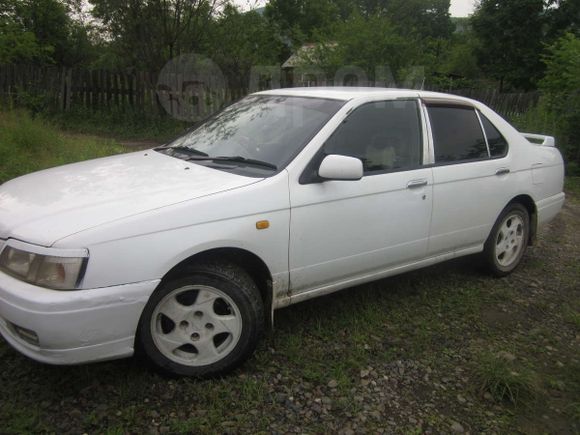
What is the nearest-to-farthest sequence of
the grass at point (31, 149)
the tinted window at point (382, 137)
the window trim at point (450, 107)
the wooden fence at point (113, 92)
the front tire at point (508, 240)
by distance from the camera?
the tinted window at point (382, 137) < the window trim at point (450, 107) < the front tire at point (508, 240) < the grass at point (31, 149) < the wooden fence at point (113, 92)

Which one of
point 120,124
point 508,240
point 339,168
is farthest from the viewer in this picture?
point 120,124

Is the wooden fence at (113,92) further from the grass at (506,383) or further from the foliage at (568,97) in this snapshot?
the grass at (506,383)

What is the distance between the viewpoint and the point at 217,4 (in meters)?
12.9

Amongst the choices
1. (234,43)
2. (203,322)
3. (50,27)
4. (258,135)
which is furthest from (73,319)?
(50,27)

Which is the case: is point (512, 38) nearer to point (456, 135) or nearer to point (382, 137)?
point (456, 135)

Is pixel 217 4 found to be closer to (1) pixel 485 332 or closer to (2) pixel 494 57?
(1) pixel 485 332

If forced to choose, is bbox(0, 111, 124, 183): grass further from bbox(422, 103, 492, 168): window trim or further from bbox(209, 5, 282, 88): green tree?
bbox(209, 5, 282, 88): green tree

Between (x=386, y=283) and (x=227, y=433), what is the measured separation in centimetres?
221

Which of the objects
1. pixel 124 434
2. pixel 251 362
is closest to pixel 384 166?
pixel 251 362

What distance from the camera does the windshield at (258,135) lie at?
320 centimetres

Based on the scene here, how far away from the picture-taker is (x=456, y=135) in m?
4.07

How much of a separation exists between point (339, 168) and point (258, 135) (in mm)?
741

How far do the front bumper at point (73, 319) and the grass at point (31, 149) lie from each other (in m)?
3.93

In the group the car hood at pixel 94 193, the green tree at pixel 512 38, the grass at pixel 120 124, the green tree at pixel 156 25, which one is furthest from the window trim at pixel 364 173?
the green tree at pixel 512 38
